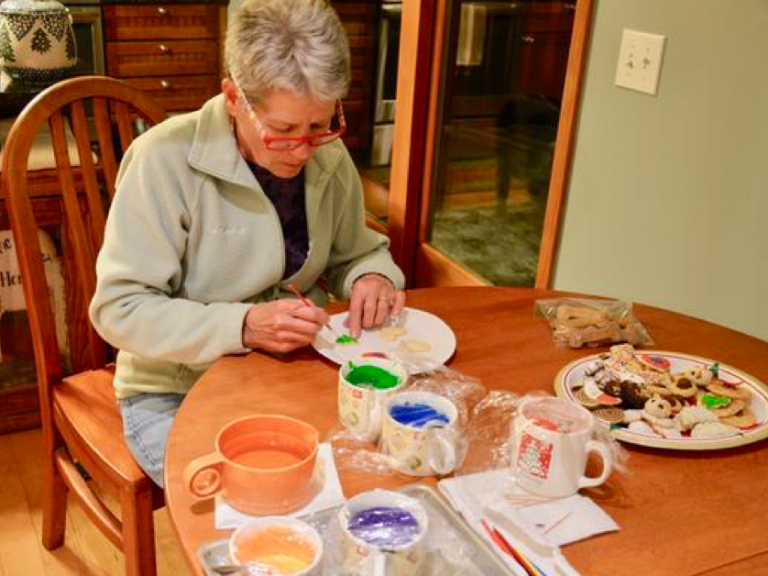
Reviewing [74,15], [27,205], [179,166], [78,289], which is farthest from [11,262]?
[74,15]

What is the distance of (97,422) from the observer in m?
1.59

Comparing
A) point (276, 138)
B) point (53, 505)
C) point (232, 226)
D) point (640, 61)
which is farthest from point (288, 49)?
point (53, 505)

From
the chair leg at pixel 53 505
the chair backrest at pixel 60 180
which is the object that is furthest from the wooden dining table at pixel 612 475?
the chair leg at pixel 53 505

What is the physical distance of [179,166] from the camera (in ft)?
4.65

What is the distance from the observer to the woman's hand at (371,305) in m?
1.43

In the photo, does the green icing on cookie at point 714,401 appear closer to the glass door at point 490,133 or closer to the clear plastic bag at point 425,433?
the clear plastic bag at point 425,433

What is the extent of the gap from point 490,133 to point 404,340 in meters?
2.57

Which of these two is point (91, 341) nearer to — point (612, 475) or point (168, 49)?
point (612, 475)

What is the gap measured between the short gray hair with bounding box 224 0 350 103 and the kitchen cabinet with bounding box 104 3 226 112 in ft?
6.67

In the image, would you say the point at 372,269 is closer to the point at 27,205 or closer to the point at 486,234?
the point at 27,205

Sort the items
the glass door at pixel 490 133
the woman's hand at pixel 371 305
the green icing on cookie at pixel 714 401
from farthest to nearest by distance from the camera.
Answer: the glass door at pixel 490 133
the woman's hand at pixel 371 305
the green icing on cookie at pixel 714 401

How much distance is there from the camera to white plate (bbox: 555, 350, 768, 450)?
1.12 meters

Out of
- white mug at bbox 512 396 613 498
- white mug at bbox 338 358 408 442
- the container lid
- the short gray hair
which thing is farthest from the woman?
the container lid

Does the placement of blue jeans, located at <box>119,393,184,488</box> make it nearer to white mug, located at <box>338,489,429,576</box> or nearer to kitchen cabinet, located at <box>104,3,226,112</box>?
white mug, located at <box>338,489,429,576</box>
